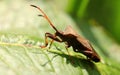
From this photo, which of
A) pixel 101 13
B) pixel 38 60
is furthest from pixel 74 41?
pixel 101 13

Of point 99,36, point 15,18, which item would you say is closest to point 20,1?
point 15,18

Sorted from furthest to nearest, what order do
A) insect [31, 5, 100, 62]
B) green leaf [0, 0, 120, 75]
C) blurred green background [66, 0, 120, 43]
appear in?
blurred green background [66, 0, 120, 43] → insect [31, 5, 100, 62] → green leaf [0, 0, 120, 75]

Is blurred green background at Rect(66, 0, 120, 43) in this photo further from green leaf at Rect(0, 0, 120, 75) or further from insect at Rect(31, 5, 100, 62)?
insect at Rect(31, 5, 100, 62)

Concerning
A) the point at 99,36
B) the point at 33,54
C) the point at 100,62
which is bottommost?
the point at 99,36

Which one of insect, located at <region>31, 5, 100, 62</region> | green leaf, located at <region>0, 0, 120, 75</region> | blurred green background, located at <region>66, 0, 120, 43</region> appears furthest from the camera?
blurred green background, located at <region>66, 0, 120, 43</region>

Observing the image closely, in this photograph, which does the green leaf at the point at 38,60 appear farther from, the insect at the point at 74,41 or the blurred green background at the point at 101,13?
the blurred green background at the point at 101,13

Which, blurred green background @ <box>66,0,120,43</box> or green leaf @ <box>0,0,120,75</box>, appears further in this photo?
blurred green background @ <box>66,0,120,43</box>

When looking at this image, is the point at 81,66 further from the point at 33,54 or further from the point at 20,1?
the point at 20,1

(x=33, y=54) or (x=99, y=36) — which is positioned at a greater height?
(x=33, y=54)

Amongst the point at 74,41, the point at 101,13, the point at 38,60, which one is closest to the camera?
the point at 38,60

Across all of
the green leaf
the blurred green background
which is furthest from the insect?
the blurred green background

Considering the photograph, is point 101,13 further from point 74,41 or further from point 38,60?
point 38,60
